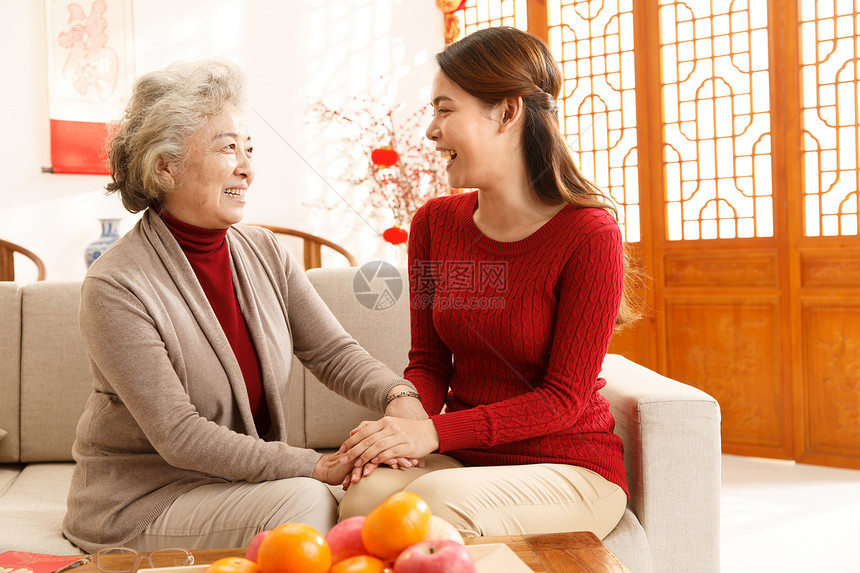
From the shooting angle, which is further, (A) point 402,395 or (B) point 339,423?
(B) point 339,423

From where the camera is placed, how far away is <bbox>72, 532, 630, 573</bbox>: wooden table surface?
1067 mm

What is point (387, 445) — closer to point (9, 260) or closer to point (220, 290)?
point (220, 290)

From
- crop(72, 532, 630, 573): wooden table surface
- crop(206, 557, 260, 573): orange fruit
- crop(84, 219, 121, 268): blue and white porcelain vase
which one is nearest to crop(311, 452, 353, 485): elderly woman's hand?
crop(72, 532, 630, 573): wooden table surface

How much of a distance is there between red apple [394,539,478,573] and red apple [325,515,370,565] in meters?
0.08

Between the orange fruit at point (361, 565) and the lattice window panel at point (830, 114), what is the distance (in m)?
3.14

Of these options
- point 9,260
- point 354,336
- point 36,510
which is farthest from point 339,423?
point 9,260

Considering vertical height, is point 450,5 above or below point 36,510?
above

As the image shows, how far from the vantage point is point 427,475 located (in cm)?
138

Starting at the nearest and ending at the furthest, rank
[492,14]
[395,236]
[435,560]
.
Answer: [435,560], [395,236], [492,14]

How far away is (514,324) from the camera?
60.2 inches

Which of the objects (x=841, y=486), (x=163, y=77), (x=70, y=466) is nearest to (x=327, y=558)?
(x=163, y=77)

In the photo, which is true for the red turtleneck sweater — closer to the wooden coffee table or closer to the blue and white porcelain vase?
the wooden coffee table

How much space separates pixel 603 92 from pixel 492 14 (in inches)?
32.5

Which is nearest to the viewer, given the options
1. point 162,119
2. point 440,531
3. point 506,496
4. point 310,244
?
point 440,531
